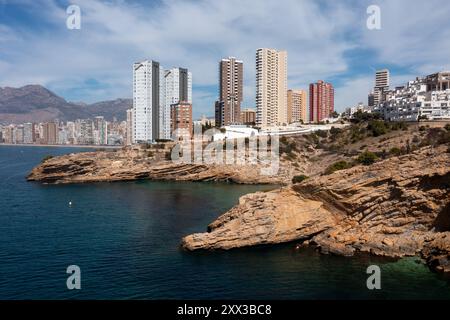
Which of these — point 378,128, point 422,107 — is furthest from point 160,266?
point 422,107

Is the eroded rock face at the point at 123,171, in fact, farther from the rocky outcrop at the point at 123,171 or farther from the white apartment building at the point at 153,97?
the white apartment building at the point at 153,97

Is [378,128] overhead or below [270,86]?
below

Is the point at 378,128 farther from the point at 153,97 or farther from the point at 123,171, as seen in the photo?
the point at 153,97

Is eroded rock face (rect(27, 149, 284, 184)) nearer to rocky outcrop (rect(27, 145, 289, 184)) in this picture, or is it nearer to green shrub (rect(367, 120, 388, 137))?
rocky outcrop (rect(27, 145, 289, 184))

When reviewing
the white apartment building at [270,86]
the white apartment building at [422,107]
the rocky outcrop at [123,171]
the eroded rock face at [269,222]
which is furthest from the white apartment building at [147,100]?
the eroded rock face at [269,222]

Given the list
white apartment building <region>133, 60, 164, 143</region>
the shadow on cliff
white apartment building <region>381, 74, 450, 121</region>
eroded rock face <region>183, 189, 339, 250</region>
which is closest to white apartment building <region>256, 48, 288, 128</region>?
white apartment building <region>133, 60, 164, 143</region>

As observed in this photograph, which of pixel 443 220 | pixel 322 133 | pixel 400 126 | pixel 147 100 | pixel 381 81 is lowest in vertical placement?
pixel 443 220
